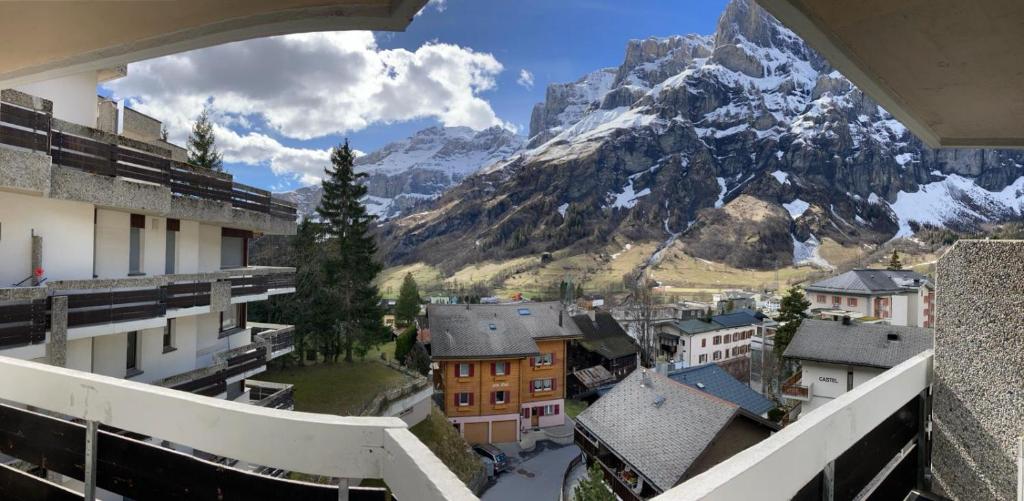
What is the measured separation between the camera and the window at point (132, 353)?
9.20 metres

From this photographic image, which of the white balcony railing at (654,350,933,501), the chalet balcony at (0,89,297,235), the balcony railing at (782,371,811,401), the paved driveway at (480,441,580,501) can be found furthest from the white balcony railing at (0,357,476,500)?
the balcony railing at (782,371,811,401)

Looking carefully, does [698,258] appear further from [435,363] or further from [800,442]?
[800,442]

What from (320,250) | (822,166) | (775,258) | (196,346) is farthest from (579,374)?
(822,166)

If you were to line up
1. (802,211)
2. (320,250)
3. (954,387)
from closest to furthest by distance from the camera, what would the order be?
1. (954,387)
2. (320,250)
3. (802,211)

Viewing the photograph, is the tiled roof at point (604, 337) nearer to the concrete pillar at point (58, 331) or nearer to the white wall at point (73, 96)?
the white wall at point (73, 96)

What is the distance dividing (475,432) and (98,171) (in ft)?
64.4

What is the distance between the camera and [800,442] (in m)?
1.32

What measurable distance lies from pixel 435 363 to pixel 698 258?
95222 mm

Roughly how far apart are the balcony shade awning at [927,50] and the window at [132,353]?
456 inches

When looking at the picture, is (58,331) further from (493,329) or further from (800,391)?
(800,391)

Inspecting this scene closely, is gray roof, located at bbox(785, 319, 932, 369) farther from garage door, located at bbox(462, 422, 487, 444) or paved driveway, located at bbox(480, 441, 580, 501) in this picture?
garage door, located at bbox(462, 422, 487, 444)

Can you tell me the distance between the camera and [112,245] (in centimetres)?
889

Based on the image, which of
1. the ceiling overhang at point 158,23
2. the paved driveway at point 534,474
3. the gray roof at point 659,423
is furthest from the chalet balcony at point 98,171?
the gray roof at point 659,423

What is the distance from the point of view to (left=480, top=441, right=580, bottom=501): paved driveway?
58.9 ft
